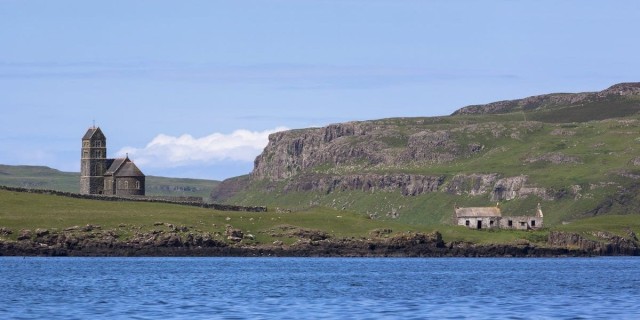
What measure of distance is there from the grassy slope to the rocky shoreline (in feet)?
7.24

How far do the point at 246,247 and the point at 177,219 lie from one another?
12187 mm

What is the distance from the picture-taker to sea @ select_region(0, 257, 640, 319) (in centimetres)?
7506

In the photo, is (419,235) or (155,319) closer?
(155,319)

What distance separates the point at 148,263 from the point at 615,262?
61.2 meters

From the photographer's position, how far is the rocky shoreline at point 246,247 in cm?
16400

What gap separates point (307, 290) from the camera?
316 feet

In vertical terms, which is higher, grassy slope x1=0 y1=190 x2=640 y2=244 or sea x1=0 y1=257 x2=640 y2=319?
grassy slope x1=0 y1=190 x2=640 y2=244

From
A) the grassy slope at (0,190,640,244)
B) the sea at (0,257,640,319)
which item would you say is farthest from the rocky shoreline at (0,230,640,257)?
the sea at (0,257,640,319)

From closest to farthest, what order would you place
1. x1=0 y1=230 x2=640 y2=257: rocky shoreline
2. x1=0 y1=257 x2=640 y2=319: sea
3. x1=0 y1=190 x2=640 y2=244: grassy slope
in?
1. x1=0 y1=257 x2=640 y2=319: sea
2. x1=0 y1=230 x2=640 y2=257: rocky shoreline
3. x1=0 y1=190 x2=640 y2=244: grassy slope

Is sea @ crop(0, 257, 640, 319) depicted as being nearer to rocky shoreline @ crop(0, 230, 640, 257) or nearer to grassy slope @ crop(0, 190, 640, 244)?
rocky shoreline @ crop(0, 230, 640, 257)

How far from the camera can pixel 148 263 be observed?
480ft

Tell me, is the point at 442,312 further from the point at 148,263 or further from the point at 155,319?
the point at 148,263

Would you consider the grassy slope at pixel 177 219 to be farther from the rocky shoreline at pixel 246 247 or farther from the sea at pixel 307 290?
the sea at pixel 307 290

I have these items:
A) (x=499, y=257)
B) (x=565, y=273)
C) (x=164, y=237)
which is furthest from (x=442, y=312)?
(x=499, y=257)
